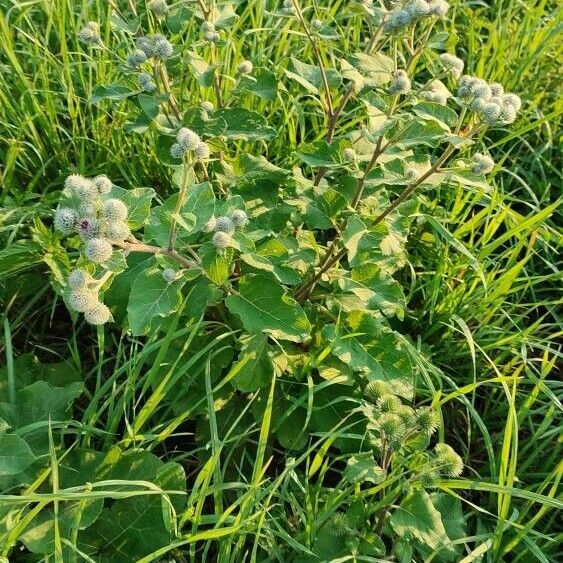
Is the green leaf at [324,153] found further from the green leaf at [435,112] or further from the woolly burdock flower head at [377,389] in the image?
the woolly burdock flower head at [377,389]


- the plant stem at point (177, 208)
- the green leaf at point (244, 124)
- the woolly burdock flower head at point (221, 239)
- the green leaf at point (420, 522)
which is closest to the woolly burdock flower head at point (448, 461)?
the green leaf at point (420, 522)

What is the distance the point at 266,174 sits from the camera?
2.40 meters

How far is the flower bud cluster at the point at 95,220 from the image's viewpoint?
1.63 metres

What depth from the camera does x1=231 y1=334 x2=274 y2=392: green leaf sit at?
2180 mm

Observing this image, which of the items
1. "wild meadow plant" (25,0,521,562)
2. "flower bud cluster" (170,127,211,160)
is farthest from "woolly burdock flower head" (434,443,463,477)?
"flower bud cluster" (170,127,211,160)

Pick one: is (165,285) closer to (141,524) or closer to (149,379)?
(149,379)

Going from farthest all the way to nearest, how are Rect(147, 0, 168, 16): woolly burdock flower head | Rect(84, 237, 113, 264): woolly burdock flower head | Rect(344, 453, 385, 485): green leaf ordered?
Rect(147, 0, 168, 16): woolly burdock flower head < Rect(344, 453, 385, 485): green leaf < Rect(84, 237, 113, 264): woolly burdock flower head

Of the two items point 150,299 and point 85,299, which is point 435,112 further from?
point 85,299

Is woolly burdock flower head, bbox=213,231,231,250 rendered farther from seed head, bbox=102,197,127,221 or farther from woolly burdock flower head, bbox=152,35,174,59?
woolly burdock flower head, bbox=152,35,174,59

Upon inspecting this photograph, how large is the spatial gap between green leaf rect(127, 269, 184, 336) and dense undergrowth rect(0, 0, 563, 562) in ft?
0.22

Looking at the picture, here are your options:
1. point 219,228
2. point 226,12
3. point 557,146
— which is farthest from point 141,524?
point 557,146

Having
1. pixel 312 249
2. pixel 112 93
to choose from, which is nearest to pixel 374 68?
pixel 312 249

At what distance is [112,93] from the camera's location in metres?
2.28

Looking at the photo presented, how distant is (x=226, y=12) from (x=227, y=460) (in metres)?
1.42
